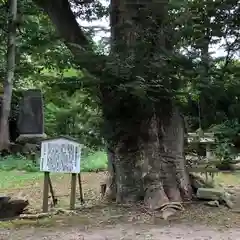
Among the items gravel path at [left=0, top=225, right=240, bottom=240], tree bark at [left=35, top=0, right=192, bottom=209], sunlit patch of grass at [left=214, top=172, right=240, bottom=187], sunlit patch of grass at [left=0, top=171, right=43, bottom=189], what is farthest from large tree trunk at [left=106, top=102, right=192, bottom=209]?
sunlit patch of grass at [left=0, top=171, right=43, bottom=189]

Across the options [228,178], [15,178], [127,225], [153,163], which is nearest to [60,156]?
[153,163]

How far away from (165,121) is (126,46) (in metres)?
1.65

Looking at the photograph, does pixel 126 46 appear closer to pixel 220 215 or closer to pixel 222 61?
pixel 222 61

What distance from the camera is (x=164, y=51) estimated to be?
6332 millimetres

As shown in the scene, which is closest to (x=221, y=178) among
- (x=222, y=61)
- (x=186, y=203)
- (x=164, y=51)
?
(x=186, y=203)

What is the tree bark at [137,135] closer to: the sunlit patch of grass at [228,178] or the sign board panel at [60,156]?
the sign board panel at [60,156]

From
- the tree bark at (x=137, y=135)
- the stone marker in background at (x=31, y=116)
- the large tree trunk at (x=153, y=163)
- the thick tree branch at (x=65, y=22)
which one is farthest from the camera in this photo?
the stone marker in background at (x=31, y=116)

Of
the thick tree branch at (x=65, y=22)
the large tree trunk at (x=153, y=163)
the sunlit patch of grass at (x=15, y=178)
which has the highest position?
the thick tree branch at (x=65, y=22)

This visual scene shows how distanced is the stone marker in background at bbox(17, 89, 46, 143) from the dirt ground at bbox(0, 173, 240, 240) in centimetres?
874

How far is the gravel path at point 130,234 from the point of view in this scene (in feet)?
18.0

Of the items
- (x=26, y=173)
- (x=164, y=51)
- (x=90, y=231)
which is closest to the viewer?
(x=90, y=231)

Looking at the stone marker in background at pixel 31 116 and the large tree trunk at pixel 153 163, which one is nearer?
the large tree trunk at pixel 153 163

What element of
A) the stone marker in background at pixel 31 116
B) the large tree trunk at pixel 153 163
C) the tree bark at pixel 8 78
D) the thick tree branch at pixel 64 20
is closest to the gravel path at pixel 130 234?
the large tree trunk at pixel 153 163

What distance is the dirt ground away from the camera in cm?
558
